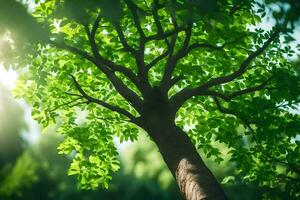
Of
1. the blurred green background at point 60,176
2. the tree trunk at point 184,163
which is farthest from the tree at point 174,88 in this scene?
the blurred green background at point 60,176

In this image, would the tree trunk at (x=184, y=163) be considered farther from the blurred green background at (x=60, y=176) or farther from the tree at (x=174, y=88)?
the blurred green background at (x=60, y=176)

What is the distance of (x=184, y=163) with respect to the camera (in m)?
8.48

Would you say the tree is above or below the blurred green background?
below

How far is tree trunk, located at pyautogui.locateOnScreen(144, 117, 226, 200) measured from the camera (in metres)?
7.98

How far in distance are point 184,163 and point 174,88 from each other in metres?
6.16

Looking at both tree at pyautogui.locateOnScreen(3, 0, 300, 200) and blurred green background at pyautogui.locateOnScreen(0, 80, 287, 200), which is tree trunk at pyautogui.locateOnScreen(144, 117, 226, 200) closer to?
tree at pyautogui.locateOnScreen(3, 0, 300, 200)

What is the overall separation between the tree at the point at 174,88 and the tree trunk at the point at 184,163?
0.9 inches

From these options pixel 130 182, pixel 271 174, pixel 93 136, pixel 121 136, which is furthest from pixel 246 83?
pixel 130 182

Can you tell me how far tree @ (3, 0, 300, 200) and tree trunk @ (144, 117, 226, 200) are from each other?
0.02 m

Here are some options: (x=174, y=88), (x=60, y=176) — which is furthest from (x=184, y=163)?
(x=60, y=176)

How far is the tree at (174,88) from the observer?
28.9 ft

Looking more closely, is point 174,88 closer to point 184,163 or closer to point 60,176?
point 184,163

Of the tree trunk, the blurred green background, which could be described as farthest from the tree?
the blurred green background

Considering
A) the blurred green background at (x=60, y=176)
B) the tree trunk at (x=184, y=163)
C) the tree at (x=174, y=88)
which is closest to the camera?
the tree trunk at (x=184, y=163)
